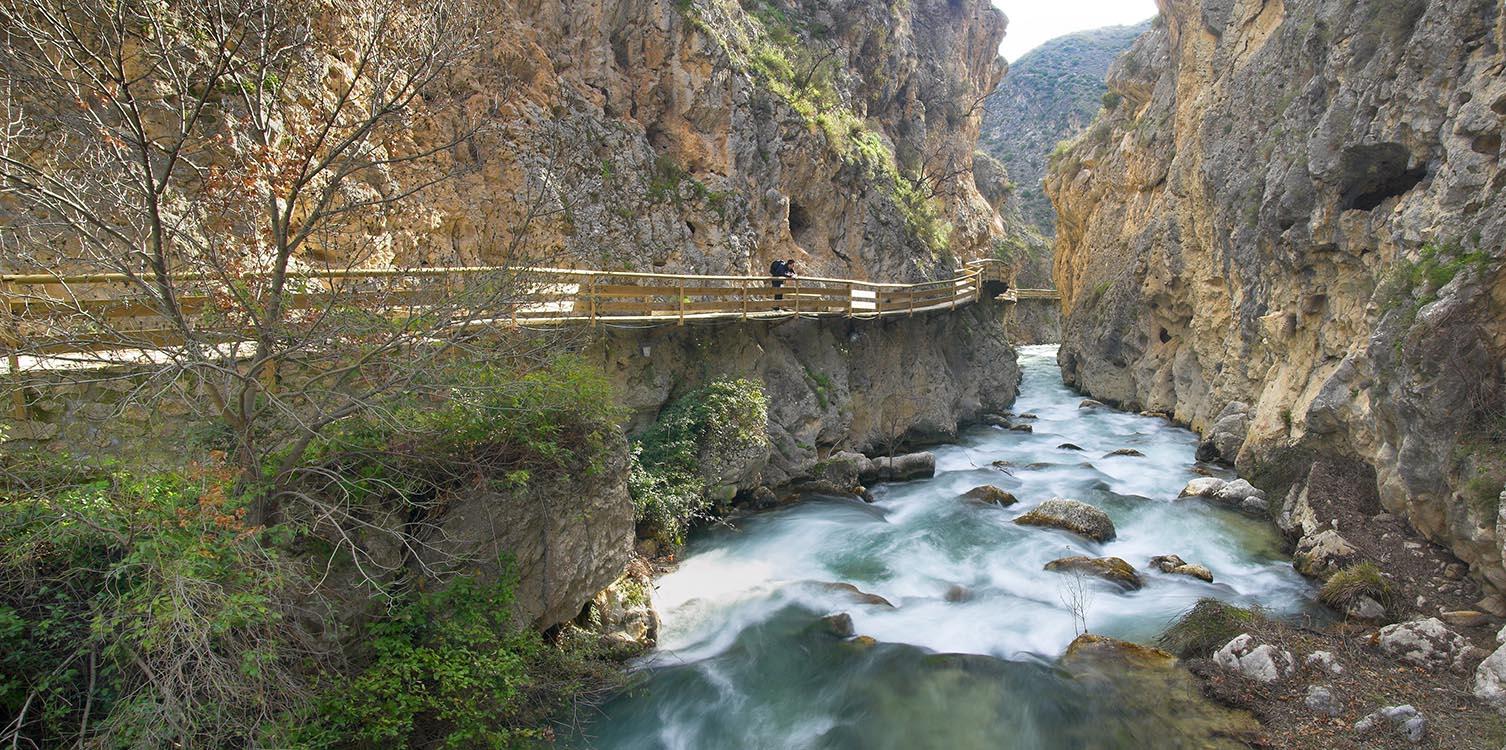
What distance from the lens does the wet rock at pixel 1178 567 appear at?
10.6 meters

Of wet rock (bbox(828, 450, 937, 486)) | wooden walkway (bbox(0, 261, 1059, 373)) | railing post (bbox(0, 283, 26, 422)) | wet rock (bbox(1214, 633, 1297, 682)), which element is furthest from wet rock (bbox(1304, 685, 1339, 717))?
railing post (bbox(0, 283, 26, 422))

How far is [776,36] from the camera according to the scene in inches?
938

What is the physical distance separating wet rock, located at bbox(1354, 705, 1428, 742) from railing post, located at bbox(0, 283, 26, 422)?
11.5 metres

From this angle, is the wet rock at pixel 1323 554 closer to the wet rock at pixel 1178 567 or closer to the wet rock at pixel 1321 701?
the wet rock at pixel 1178 567

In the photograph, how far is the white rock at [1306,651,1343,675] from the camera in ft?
24.0

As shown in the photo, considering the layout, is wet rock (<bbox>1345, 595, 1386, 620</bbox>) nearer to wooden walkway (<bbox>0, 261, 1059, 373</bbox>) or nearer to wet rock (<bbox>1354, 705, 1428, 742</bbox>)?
wet rock (<bbox>1354, 705, 1428, 742</bbox>)

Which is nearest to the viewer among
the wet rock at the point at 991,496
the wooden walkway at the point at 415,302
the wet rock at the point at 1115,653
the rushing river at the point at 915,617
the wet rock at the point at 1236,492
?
Answer: the wooden walkway at the point at 415,302

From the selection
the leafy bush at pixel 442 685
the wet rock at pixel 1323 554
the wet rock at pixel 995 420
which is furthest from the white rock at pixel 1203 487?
the leafy bush at pixel 442 685

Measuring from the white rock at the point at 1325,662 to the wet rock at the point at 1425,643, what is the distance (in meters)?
0.71

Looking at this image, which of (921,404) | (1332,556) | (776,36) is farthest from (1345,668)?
(776,36)

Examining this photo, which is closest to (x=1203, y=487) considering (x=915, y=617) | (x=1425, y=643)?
(x=1425, y=643)

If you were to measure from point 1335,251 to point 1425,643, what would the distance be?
9463mm

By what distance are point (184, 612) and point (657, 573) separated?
6.82 meters

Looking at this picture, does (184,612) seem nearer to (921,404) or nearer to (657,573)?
(657,573)
